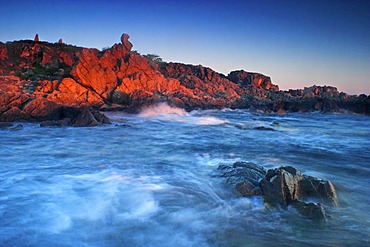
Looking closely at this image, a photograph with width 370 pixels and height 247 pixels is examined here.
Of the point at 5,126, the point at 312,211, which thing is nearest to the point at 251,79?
the point at 5,126

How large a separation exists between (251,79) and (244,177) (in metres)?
66.8

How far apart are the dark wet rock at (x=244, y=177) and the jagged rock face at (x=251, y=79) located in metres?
63.5

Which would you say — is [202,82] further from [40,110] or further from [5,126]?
[5,126]

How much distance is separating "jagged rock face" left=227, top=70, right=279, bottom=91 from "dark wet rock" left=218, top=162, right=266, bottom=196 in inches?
2502

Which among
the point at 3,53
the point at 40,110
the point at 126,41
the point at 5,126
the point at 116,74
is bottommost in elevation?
the point at 5,126

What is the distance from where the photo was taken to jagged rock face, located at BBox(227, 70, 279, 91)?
68.0 metres

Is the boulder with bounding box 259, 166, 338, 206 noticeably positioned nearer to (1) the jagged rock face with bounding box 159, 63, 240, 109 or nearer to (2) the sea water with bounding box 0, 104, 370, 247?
(2) the sea water with bounding box 0, 104, 370, 247

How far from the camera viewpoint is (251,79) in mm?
68188

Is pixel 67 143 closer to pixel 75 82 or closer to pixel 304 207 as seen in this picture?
pixel 304 207

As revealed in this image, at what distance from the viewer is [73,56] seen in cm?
3806

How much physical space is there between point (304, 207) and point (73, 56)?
40733mm

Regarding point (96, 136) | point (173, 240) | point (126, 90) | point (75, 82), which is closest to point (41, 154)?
point (96, 136)

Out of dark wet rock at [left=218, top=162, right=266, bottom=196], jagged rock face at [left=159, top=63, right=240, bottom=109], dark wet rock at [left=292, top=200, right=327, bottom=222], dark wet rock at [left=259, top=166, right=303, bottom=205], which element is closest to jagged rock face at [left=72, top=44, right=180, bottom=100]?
jagged rock face at [left=159, top=63, right=240, bottom=109]

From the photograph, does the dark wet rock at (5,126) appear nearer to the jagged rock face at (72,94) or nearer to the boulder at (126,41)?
the jagged rock face at (72,94)
